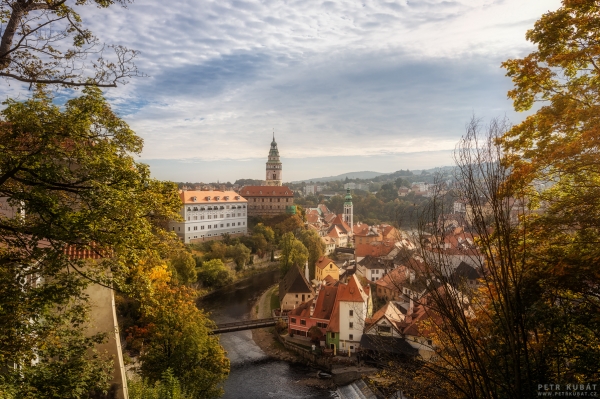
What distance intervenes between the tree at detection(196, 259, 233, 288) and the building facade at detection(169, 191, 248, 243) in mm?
6649

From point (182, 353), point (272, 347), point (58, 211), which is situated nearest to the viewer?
point (58, 211)

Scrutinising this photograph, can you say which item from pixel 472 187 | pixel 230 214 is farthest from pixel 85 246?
pixel 230 214

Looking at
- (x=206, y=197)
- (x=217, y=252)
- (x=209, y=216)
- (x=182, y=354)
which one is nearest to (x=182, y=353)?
(x=182, y=354)

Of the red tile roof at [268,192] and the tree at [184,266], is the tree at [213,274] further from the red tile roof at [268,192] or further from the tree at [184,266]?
the red tile roof at [268,192]

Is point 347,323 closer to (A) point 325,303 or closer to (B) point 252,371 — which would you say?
(A) point 325,303

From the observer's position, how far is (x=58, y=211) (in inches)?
133

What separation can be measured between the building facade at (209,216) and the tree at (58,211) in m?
29.8

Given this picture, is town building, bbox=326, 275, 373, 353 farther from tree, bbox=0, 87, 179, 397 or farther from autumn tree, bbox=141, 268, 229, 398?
tree, bbox=0, 87, 179, 397

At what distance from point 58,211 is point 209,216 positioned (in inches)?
1363

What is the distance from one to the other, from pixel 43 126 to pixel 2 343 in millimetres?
2036

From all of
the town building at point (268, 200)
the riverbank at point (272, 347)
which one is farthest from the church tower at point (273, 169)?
the riverbank at point (272, 347)

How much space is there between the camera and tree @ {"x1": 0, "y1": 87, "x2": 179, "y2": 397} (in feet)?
11.1

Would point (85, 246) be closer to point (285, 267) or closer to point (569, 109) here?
point (569, 109)

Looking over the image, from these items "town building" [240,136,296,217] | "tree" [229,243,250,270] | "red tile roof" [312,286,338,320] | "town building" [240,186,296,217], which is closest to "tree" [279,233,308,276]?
"tree" [229,243,250,270]
